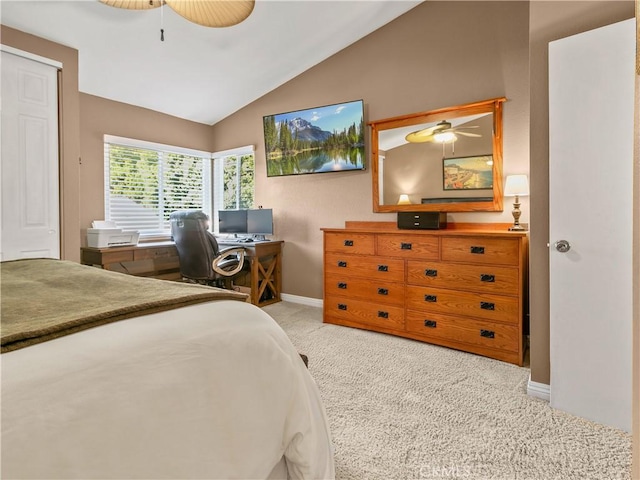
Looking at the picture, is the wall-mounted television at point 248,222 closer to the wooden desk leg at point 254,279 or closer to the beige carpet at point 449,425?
the wooden desk leg at point 254,279

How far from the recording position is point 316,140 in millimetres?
4004

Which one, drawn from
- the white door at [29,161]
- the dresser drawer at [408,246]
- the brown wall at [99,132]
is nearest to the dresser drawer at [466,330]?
the dresser drawer at [408,246]

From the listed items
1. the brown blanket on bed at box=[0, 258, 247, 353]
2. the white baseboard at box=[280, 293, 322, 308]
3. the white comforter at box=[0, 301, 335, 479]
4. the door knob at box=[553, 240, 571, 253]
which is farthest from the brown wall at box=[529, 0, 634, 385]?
the white baseboard at box=[280, 293, 322, 308]

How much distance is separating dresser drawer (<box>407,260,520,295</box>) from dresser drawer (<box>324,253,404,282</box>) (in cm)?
12

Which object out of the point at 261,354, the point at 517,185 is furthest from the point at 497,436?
the point at 517,185

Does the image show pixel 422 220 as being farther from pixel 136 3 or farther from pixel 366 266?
pixel 136 3

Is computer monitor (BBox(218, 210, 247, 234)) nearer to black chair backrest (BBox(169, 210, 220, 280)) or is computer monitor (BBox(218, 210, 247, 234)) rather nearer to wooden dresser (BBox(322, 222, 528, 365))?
black chair backrest (BBox(169, 210, 220, 280))

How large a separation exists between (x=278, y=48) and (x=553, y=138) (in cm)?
280

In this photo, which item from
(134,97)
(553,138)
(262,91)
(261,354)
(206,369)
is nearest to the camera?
(206,369)

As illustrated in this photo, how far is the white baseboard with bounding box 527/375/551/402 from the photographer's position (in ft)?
6.72

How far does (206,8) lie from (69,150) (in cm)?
207

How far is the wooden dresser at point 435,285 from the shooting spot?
8.54 ft

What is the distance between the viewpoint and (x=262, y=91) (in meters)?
4.42

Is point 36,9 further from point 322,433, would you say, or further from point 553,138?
point 553,138
